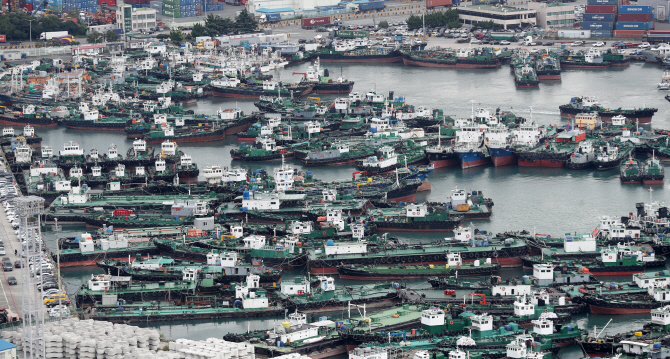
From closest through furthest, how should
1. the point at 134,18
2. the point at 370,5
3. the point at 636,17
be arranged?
1. the point at 636,17
2. the point at 134,18
3. the point at 370,5

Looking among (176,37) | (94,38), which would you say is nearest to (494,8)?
(176,37)

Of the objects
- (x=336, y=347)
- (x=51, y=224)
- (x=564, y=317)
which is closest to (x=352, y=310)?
(x=336, y=347)

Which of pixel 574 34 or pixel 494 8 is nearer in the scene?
pixel 574 34

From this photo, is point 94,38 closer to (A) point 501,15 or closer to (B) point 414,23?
(B) point 414,23

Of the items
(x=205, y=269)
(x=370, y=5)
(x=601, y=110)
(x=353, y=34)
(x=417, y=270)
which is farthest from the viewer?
(x=370, y=5)

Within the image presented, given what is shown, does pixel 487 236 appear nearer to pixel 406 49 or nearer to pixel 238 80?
pixel 238 80

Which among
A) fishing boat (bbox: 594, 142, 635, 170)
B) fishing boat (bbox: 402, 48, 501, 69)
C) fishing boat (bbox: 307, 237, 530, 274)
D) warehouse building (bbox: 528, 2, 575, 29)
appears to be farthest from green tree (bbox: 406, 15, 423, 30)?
fishing boat (bbox: 307, 237, 530, 274)

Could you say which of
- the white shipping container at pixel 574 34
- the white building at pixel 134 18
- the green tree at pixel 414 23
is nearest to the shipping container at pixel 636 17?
the white shipping container at pixel 574 34

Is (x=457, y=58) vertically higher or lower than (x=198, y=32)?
lower
